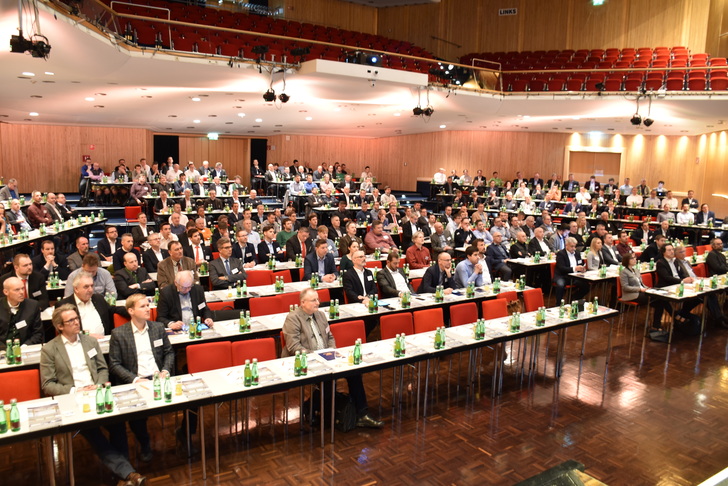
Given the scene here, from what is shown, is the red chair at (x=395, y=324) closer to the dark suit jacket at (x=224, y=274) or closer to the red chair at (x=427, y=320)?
the red chair at (x=427, y=320)

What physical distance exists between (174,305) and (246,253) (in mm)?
3394

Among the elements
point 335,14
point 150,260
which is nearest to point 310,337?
point 150,260

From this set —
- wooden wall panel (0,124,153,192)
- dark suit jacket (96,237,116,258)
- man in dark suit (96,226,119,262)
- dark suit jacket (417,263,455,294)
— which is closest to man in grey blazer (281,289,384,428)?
dark suit jacket (417,263,455,294)

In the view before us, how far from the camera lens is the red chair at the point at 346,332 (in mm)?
5723

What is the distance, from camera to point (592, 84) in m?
15.8

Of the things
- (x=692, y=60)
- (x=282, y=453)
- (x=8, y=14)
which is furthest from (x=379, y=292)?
(x=692, y=60)

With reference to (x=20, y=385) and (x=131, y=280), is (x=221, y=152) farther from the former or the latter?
(x=20, y=385)

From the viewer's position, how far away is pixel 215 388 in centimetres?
429

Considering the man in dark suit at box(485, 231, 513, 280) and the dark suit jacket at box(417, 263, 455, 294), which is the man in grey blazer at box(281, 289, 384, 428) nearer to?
the dark suit jacket at box(417, 263, 455, 294)

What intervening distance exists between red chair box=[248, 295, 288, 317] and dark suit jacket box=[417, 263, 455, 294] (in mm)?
2080

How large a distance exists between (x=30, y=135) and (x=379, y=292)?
17684mm

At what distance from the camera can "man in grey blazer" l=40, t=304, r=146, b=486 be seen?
161 inches

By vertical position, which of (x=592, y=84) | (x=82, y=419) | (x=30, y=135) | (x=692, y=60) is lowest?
(x=82, y=419)

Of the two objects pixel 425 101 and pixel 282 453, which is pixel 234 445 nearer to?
pixel 282 453
